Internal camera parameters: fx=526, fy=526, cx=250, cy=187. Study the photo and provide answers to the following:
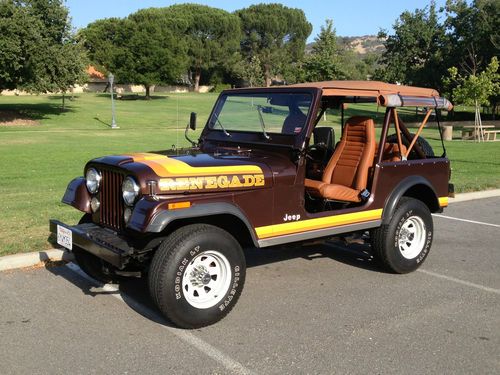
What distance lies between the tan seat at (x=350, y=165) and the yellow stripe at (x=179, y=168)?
1034 mm

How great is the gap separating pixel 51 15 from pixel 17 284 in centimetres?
3251

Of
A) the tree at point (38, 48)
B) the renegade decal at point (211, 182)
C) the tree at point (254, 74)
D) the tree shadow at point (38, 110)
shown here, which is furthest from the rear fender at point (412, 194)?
the tree at point (254, 74)

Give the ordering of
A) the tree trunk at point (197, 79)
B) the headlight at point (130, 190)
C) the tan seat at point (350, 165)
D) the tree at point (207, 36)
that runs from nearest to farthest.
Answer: the headlight at point (130, 190) → the tan seat at point (350, 165) → the tree at point (207, 36) → the tree trunk at point (197, 79)

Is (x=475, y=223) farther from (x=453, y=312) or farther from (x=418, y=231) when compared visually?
(x=453, y=312)

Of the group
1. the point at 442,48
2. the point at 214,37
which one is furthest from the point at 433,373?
the point at 214,37

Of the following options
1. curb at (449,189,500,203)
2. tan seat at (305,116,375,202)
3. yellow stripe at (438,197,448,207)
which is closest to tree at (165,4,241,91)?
curb at (449,189,500,203)

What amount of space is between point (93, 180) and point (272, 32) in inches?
3570

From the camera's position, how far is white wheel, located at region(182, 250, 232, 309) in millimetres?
3777

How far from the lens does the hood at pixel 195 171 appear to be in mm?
3721

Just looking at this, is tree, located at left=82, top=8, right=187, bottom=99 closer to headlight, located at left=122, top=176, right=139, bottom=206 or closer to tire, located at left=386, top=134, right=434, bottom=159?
tire, located at left=386, top=134, right=434, bottom=159

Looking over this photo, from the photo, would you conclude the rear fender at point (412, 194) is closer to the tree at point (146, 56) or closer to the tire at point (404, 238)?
the tire at point (404, 238)

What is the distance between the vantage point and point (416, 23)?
46469mm

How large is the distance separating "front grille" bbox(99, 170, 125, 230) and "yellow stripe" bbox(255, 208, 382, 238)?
108 cm

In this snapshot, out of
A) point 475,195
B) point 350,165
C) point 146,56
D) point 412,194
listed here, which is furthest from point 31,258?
point 146,56
